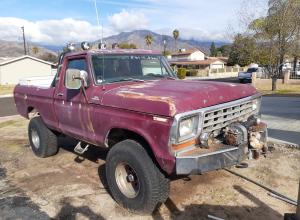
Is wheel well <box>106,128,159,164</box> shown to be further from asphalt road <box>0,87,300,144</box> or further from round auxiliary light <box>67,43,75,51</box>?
asphalt road <box>0,87,300,144</box>

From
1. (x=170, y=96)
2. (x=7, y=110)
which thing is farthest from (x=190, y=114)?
(x=7, y=110)

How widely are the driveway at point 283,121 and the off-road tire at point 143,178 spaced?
3910 millimetres

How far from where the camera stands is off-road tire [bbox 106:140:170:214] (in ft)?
13.4

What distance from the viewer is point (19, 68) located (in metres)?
45.0

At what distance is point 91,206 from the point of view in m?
4.61

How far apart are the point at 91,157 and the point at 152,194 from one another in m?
2.99

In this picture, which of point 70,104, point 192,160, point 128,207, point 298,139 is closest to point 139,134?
point 192,160

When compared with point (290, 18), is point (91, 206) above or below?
below

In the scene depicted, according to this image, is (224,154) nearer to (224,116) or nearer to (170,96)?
(224,116)

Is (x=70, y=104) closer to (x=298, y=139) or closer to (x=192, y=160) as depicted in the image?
Answer: (x=192, y=160)

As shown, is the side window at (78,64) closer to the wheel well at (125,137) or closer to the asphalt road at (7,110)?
the wheel well at (125,137)

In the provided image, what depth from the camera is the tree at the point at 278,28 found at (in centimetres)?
1783

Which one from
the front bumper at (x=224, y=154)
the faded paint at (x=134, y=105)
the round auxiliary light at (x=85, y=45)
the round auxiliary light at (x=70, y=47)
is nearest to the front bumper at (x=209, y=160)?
the front bumper at (x=224, y=154)

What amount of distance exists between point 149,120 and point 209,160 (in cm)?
82
